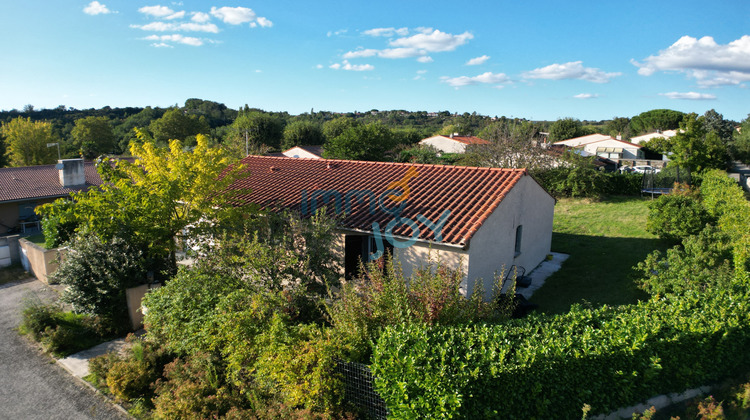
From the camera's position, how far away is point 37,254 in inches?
627

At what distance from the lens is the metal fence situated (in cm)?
669

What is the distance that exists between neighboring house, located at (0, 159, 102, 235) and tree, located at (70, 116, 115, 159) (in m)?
40.3

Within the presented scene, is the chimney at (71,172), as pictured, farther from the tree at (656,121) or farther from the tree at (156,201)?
the tree at (656,121)

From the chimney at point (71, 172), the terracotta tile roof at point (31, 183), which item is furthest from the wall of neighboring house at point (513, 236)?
the chimney at point (71, 172)

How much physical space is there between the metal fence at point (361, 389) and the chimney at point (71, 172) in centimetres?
2902

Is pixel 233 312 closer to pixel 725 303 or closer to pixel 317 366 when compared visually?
pixel 317 366

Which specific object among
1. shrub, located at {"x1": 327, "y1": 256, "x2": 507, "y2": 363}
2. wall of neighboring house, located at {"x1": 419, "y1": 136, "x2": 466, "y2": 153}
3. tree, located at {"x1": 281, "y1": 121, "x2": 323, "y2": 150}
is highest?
tree, located at {"x1": 281, "y1": 121, "x2": 323, "y2": 150}

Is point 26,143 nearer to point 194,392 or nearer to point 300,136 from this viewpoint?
point 300,136

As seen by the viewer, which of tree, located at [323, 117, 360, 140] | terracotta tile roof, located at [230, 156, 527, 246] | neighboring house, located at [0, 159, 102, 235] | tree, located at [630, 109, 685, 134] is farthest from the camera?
tree, located at [630, 109, 685, 134]

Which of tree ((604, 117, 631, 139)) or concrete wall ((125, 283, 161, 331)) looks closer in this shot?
concrete wall ((125, 283, 161, 331))

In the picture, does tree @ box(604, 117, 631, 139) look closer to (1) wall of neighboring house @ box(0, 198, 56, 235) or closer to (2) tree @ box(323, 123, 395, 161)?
(2) tree @ box(323, 123, 395, 161)

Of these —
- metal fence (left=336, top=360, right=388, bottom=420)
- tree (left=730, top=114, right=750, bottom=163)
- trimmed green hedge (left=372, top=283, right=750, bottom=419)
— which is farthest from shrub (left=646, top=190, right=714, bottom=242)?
tree (left=730, top=114, right=750, bottom=163)

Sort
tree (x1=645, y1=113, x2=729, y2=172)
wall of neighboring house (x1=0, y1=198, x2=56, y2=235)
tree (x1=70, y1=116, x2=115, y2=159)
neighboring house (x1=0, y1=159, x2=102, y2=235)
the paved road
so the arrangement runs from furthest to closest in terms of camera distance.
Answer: tree (x1=70, y1=116, x2=115, y2=159)
tree (x1=645, y1=113, x2=729, y2=172)
neighboring house (x1=0, y1=159, x2=102, y2=235)
wall of neighboring house (x1=0, y1=198, x2=56, y2=235)
the paved road

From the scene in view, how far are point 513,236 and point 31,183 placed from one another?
2997 centimetres
